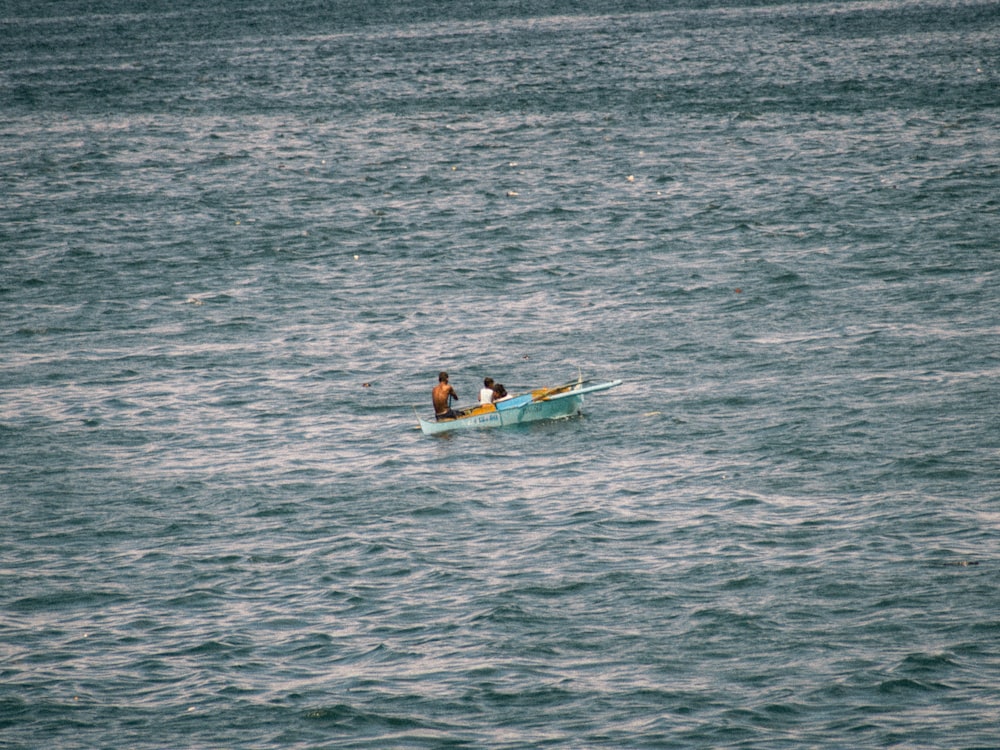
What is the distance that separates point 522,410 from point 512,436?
2.47ft

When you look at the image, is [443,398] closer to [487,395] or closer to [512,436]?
[487,395]

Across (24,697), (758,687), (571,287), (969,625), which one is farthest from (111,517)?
(571,287)

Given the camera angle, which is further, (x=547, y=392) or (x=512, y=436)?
(x=547, y=392)

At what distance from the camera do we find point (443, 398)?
37844 millimetres

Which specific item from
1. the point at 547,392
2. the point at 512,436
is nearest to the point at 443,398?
the point at 512,436

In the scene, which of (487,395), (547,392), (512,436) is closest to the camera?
(512,436)

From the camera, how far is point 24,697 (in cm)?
2548

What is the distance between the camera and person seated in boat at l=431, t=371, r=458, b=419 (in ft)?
124

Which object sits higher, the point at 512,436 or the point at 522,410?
the point at 522,410

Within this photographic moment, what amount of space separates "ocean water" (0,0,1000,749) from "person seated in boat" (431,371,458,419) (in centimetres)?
67

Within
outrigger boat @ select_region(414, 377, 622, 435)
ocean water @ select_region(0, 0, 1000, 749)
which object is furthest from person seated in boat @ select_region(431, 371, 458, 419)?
ocean water @ select_region(0, 0, 1000, 749)

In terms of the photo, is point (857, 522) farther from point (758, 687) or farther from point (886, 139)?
point (886, 139)

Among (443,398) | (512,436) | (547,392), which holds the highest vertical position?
(443,398)

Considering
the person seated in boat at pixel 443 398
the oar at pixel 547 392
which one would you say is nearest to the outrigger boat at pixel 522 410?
the oar at pixel 547 392
